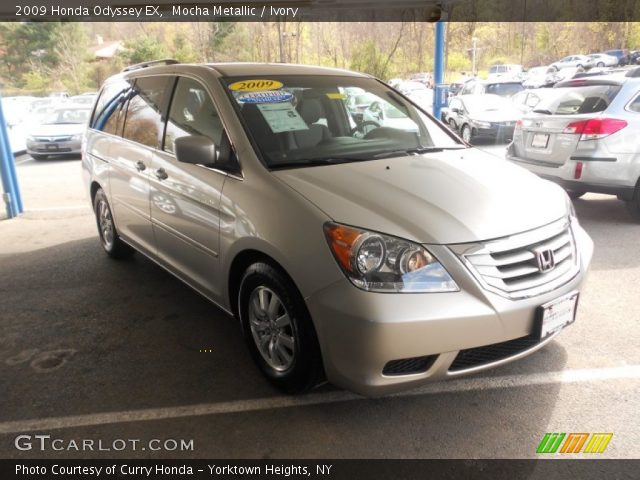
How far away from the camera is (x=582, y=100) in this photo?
217 inches

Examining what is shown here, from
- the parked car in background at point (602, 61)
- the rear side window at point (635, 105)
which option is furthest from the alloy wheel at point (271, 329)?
the parked car in background at point (602, 61)

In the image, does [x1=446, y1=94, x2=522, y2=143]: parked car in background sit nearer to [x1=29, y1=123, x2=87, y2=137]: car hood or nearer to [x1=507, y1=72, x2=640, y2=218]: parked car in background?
[x1=507, y1=72, x2=640, y2=218]: parked car in background

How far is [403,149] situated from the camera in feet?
10.2

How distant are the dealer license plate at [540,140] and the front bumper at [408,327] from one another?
13.0ft

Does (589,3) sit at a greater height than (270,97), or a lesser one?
greater

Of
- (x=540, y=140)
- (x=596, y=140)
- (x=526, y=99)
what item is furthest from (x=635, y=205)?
(x=526, y=99)

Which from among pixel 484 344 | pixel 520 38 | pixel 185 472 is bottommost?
pixel 185 472

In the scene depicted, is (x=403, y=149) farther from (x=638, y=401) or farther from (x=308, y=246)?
(x=638, y=401)

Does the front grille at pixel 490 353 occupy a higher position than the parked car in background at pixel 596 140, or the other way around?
the parked car in background at pixel 596 140

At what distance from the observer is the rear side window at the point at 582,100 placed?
5293mm

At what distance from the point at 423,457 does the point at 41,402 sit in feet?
6.49

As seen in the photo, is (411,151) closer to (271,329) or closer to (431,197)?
(431,197)

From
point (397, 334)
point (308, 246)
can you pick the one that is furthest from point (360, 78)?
point (397, 334)

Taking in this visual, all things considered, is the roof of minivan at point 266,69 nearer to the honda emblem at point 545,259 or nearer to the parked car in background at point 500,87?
the honda emblem at point 545,259
